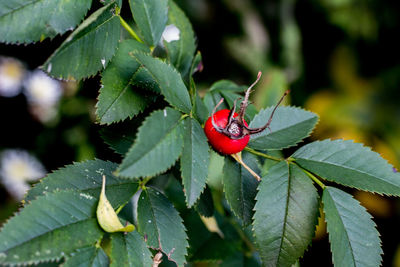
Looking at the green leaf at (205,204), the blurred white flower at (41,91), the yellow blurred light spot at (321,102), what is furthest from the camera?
the yellow blurred light spot at (321,102)

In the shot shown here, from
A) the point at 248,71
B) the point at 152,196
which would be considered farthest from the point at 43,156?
the point at 248,71

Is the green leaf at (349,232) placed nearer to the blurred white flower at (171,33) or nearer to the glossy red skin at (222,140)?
the glossy red skin at (222,140)

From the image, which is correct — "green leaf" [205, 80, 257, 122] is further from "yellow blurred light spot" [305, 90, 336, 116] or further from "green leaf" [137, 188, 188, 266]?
"yellow blurred light spot" [305, 90, 336, 116]

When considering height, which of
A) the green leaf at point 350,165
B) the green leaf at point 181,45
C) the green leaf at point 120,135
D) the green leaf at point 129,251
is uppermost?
the green leaf at point 181,45

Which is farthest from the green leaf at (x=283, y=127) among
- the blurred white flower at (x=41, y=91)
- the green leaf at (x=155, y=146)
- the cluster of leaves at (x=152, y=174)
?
the blurred white flower at (x=41, y=91)

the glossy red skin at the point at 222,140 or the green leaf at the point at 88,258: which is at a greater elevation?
the glossy red skin at the point at 222,140

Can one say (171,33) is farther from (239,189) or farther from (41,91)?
(41,91)

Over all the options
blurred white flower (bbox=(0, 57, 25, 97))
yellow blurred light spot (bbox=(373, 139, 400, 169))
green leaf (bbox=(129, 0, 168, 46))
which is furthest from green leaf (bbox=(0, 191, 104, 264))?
yellow blurred light spot (bbox=(373, 139, 400, 169))

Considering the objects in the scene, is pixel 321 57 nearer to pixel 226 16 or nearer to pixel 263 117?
pixel 226 16

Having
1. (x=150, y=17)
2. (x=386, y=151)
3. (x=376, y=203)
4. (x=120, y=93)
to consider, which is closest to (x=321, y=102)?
(x=386, y=151)
